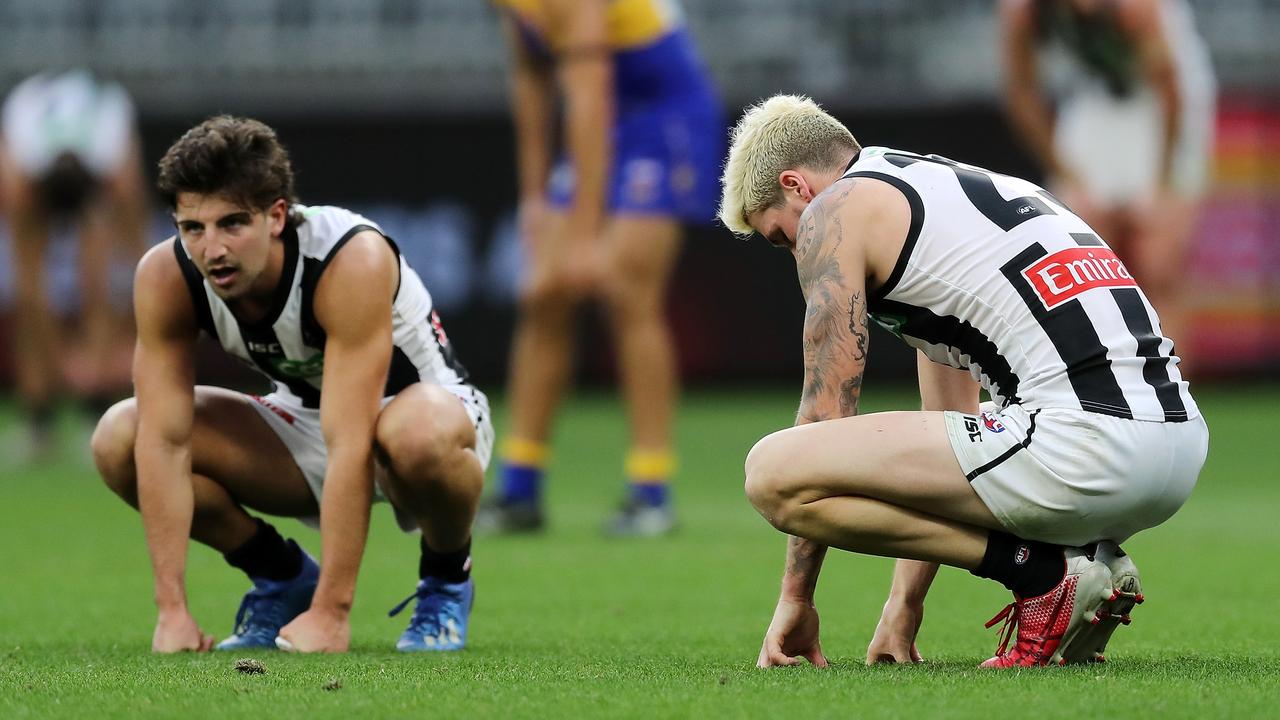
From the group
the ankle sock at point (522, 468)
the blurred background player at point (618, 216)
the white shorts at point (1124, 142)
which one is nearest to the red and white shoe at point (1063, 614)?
the blurred background player at point (618, 216)

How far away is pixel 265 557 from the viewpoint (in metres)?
4.61

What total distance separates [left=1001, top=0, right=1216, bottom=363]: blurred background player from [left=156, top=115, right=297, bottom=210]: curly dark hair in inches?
202

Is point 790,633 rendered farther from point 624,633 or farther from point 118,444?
point 118,444

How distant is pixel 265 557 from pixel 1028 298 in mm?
2076

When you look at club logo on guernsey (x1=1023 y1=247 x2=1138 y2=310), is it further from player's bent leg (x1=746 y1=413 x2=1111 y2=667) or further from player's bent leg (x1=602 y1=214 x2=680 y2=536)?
player's bent leg (x1=602 y1=214 x2=680 y2=536)

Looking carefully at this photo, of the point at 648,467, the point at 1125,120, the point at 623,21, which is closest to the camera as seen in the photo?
the point at 648,467

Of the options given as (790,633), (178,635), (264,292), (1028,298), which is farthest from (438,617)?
(1028,298)

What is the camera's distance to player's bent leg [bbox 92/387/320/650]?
447cm

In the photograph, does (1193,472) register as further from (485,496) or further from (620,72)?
(485,496)

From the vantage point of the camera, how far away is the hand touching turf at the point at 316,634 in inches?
163

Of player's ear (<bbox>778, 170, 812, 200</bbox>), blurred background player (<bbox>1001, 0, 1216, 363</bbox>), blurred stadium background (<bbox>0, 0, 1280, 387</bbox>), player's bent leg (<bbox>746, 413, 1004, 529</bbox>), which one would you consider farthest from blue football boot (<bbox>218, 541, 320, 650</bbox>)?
blurred stadium background (<bbox>0, 0, 1280, 387</bbox>)

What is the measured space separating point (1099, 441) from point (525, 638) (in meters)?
1.56

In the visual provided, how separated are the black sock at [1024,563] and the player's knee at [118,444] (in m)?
2.07

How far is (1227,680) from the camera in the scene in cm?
350
